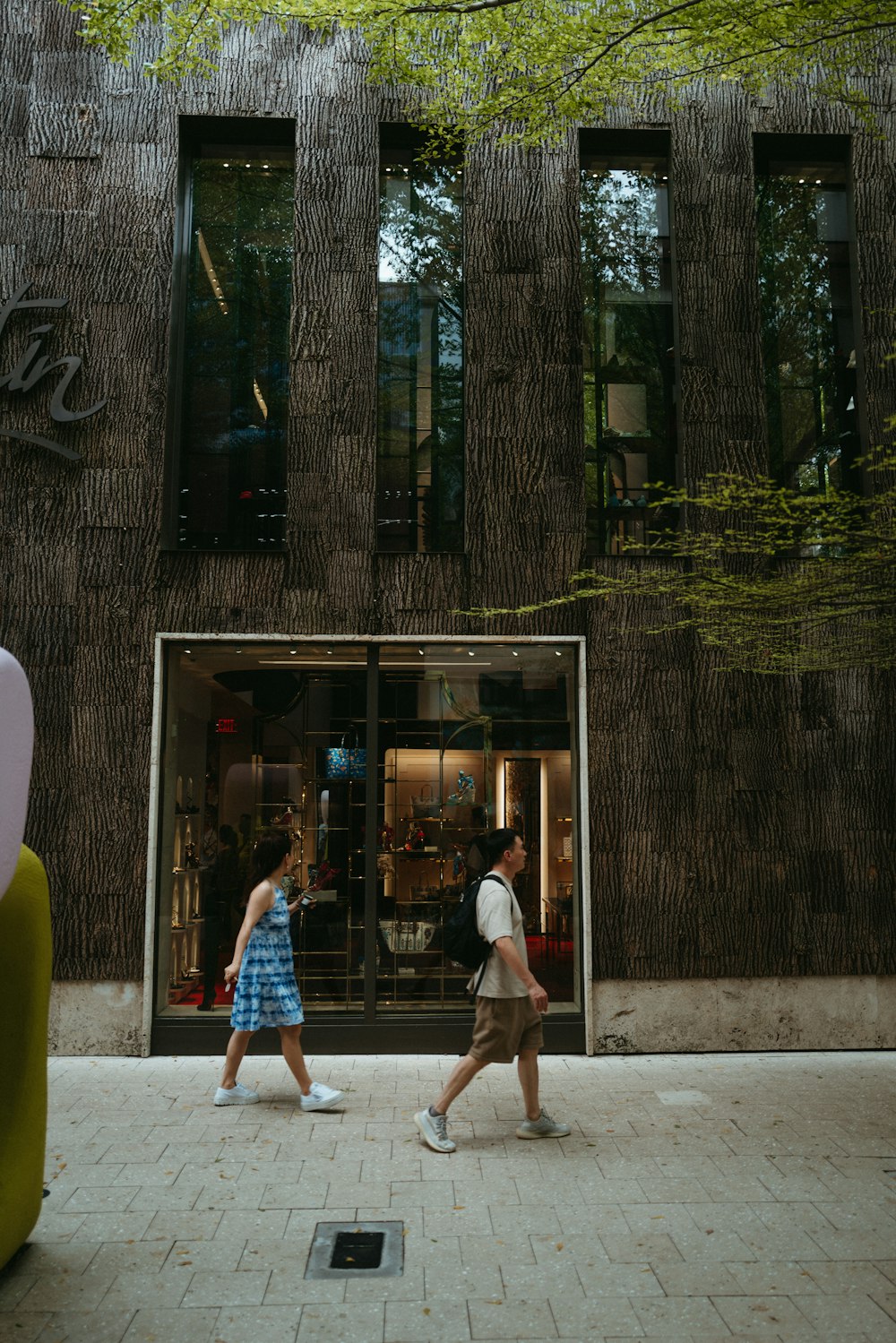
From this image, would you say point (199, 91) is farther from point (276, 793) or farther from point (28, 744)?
point (28, 744)

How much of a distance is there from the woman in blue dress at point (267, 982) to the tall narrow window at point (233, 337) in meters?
3.42

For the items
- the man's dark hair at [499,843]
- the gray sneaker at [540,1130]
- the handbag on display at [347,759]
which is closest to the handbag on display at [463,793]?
the handbag on display at [347,759]

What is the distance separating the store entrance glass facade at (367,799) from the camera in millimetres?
9203

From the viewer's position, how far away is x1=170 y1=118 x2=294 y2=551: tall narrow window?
379 inches

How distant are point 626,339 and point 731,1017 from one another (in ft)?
20.8

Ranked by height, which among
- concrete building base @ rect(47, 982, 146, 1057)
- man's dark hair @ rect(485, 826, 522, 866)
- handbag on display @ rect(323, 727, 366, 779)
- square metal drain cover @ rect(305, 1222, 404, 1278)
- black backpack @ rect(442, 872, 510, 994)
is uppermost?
handbag on display @ rect(323, 727, 366, 779)

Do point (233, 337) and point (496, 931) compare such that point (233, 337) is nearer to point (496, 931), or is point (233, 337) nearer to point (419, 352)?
point (419, 352)

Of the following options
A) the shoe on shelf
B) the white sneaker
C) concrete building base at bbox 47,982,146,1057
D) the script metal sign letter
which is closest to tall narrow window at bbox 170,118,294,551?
the script metal sign letter

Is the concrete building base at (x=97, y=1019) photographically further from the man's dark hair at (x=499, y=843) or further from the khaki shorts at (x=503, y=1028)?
the man's dark hair at (x=499, y=843)

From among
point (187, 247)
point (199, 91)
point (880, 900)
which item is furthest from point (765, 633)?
point (199, 91)

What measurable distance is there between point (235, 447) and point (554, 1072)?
20.4ft

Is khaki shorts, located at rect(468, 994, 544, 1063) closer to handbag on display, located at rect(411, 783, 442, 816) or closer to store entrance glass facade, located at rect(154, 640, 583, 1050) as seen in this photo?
store entrance glass facade, located at rect(154, 640, 583, 1050)

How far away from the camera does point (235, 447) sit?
9.73 meters

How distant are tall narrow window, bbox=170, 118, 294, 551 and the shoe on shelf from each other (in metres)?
4.63
